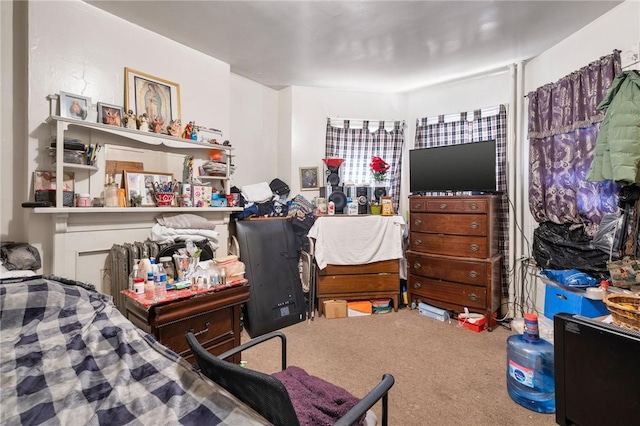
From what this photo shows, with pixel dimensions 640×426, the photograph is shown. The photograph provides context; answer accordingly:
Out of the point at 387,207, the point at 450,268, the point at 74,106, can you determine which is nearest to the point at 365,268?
the point at 387,207

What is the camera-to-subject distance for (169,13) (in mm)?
2141

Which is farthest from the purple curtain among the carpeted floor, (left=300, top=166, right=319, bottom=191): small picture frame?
(left=300, top=166, right=319, bottom=191): small picture frame

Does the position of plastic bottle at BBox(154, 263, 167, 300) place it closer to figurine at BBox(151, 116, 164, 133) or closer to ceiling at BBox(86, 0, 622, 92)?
figurine at BBox(151, 116, 164, 133)

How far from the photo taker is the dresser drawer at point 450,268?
2.81 meters

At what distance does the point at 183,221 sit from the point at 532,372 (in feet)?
8.43

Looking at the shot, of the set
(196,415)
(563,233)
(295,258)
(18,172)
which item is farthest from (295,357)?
(563,233)

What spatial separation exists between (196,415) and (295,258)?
87.6 inches

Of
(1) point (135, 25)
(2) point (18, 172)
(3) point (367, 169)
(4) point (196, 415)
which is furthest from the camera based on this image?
(3) point (367, 169)

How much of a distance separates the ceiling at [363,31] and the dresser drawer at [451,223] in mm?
1535

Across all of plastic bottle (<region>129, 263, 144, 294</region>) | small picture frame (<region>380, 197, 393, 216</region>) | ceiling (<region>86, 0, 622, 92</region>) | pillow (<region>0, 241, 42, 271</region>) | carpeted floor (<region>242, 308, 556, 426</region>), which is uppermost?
ceiling (<region>86, 0, 622, 92</region>)

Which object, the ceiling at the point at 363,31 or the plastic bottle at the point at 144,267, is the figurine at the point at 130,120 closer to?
the ceiling at the point at 363,31

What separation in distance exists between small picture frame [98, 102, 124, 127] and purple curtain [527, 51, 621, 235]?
3491mm

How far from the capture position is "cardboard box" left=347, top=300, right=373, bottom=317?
3152mm

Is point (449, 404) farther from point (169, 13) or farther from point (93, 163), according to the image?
point (169, 13)
